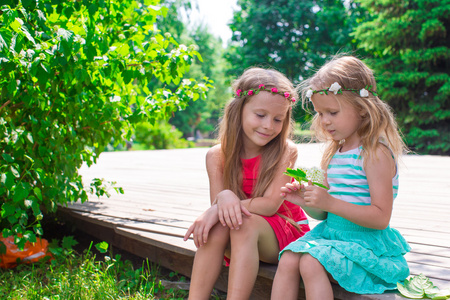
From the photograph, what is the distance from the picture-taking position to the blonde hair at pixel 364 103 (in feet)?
6.77

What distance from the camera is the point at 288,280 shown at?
1.95 meters

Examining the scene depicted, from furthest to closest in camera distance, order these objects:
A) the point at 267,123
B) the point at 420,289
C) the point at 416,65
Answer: the point at 416,65
the point at 267,123
the point at 420,289

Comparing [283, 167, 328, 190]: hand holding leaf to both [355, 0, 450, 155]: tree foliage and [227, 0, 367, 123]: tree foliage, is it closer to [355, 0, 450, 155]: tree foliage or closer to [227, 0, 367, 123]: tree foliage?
[355, 0, 450, 155]: tree foliage

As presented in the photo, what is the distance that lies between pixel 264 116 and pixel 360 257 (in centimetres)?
89

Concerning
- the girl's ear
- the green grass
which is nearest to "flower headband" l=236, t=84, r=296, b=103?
the girl's ear

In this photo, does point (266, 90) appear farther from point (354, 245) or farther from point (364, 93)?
point (354, 245)

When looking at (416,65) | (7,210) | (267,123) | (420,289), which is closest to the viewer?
(420,289)

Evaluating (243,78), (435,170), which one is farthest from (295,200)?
(435,170)

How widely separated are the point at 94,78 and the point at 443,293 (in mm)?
2154

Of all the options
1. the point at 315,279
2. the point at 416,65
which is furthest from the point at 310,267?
the point at 416,65

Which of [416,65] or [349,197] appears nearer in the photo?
[349,197]

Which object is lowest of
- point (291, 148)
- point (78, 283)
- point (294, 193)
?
point (78, 283)

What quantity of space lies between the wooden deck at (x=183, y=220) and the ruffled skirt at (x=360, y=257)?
0.23 ft

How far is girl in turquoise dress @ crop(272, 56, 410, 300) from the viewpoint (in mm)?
1910
